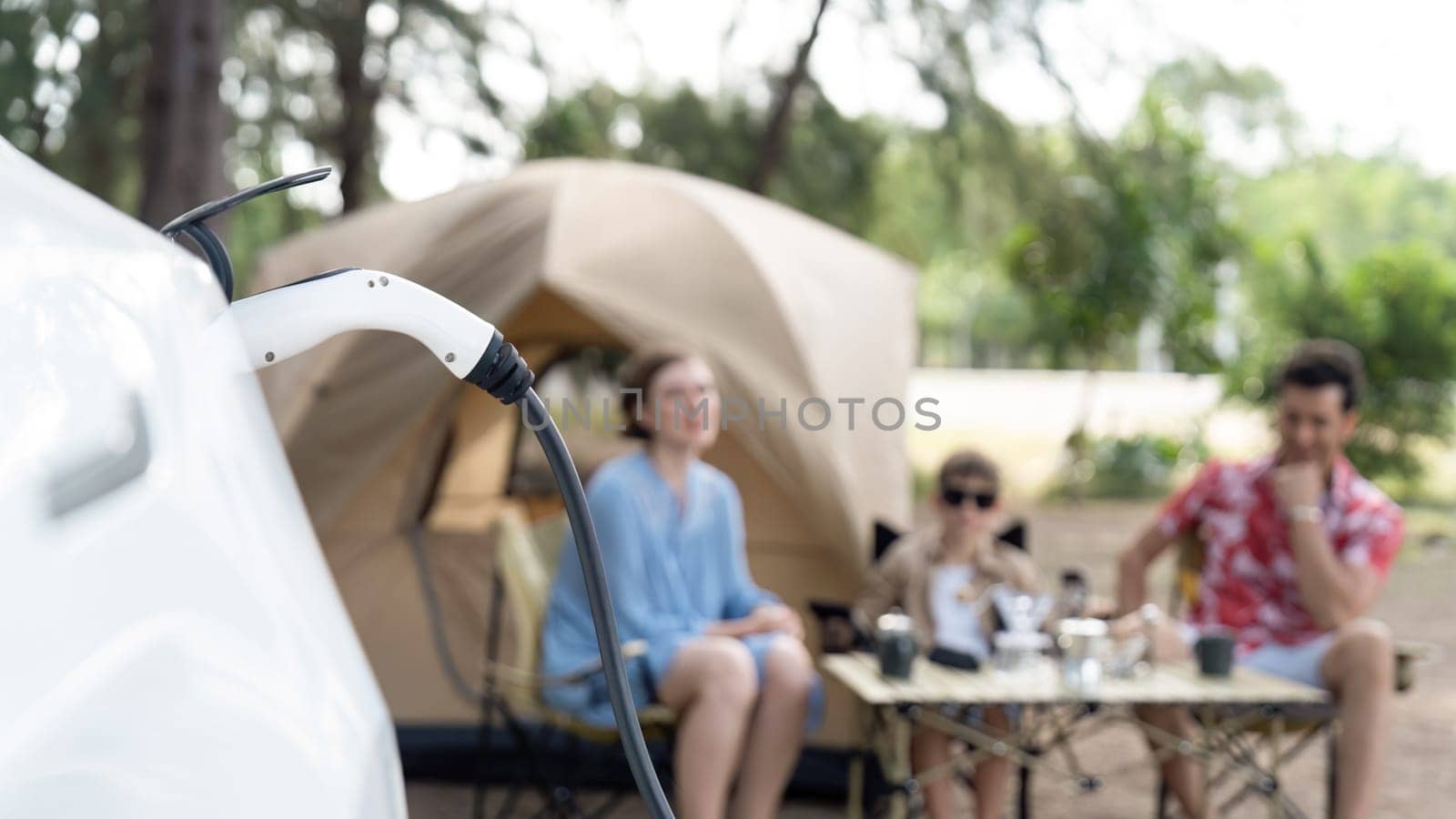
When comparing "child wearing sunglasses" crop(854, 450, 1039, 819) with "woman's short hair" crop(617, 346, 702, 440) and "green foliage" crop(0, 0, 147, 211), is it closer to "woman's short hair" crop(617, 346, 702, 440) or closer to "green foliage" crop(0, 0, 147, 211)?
"woman's short hair" crop(617, 346, 702, 440)

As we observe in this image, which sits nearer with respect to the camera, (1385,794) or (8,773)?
(8,773)

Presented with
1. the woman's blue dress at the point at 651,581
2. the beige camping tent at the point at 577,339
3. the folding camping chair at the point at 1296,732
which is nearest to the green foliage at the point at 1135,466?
the beige camping tent at the point at 577,339

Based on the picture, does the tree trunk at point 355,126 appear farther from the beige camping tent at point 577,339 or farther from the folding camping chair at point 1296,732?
the folding camping chair at point 1296,732

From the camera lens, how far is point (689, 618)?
3.28 meters

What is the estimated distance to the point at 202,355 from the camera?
0.68 m

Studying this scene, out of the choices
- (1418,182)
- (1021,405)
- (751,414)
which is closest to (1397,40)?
(751,414)

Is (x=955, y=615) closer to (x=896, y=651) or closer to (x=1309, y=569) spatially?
(x=896, y=651)

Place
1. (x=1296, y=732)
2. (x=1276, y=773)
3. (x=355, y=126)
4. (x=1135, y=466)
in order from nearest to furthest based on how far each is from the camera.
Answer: (x=1276, y=773) → (x=1296, y=732) → (x=355, y=126) → (x=1135, y=466)

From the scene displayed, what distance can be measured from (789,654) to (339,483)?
5.24ft

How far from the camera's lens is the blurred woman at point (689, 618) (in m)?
2.98

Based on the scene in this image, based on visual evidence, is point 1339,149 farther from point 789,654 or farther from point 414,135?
Result: point 789,654

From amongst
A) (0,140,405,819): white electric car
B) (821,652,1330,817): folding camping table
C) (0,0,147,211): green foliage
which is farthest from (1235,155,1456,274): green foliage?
(0,140,405,819): white electric car

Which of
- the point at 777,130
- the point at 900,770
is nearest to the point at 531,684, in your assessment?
the point at 900,770

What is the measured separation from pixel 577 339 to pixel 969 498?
5.37 feet
